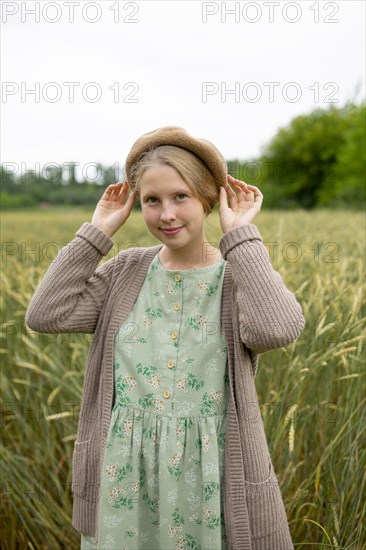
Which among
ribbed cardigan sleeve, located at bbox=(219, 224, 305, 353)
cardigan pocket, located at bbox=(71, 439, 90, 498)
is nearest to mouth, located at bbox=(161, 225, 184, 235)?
ribbed cardigan sleeve, located at bbox=(219, 224, 305, 353)

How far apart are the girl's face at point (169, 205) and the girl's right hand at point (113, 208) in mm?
129

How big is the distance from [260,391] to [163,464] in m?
0.78

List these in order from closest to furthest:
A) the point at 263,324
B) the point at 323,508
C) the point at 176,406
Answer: the point at 263,324, the point at 176,406, the point at 323,508

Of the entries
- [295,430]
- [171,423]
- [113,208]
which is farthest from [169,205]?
[295,430]

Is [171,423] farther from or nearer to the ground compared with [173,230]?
nearer to the ground

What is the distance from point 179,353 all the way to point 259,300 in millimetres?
237

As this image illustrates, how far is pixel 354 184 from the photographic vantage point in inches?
909

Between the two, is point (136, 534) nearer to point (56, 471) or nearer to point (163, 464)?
point (163, 464)

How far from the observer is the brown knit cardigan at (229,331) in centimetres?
123

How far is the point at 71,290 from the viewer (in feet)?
4.46

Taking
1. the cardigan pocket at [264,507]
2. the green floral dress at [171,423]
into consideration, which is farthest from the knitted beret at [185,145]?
the cardigan pocket at [264,507]

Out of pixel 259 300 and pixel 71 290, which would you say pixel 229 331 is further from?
pixel 71 290

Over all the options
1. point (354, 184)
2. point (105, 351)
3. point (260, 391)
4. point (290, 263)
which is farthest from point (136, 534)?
point (354, 184)

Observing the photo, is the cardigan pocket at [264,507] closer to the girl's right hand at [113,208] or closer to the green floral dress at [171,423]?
the green floral dress at [171,423]
